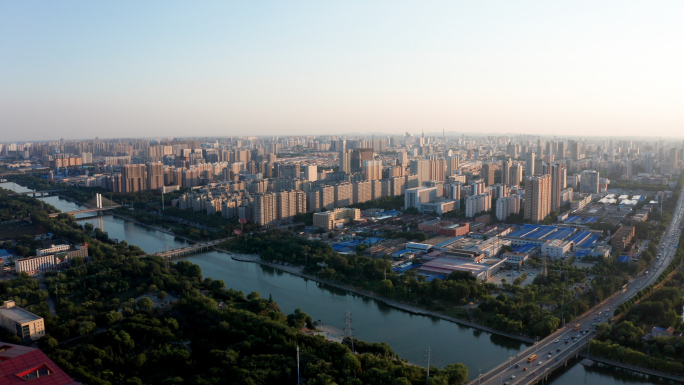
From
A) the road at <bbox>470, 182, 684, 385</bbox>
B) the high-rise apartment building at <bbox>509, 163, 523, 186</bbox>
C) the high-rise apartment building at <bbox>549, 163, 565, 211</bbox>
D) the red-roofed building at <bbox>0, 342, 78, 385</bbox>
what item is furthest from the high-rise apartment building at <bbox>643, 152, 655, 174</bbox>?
the red-roofed building at <bbox>0, 342, 78, 385</bbox>

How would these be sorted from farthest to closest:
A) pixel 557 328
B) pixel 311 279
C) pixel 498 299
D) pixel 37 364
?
1. pixel 311 279
2. pixel 498 299
3. pixel 557 328
4. pixel 37 364

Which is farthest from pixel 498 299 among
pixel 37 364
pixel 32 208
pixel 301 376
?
pixel 32 208

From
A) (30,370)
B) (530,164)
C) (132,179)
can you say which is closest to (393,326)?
(30,370)

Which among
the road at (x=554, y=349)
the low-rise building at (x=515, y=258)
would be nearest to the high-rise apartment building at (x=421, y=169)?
the low-rise building at (x=515, y=258)

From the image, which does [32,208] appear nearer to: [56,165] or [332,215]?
[332,215]

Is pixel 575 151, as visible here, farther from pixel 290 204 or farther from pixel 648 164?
pixel 290 204

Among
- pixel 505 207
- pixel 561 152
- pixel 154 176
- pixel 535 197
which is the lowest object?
pixel 505 207
